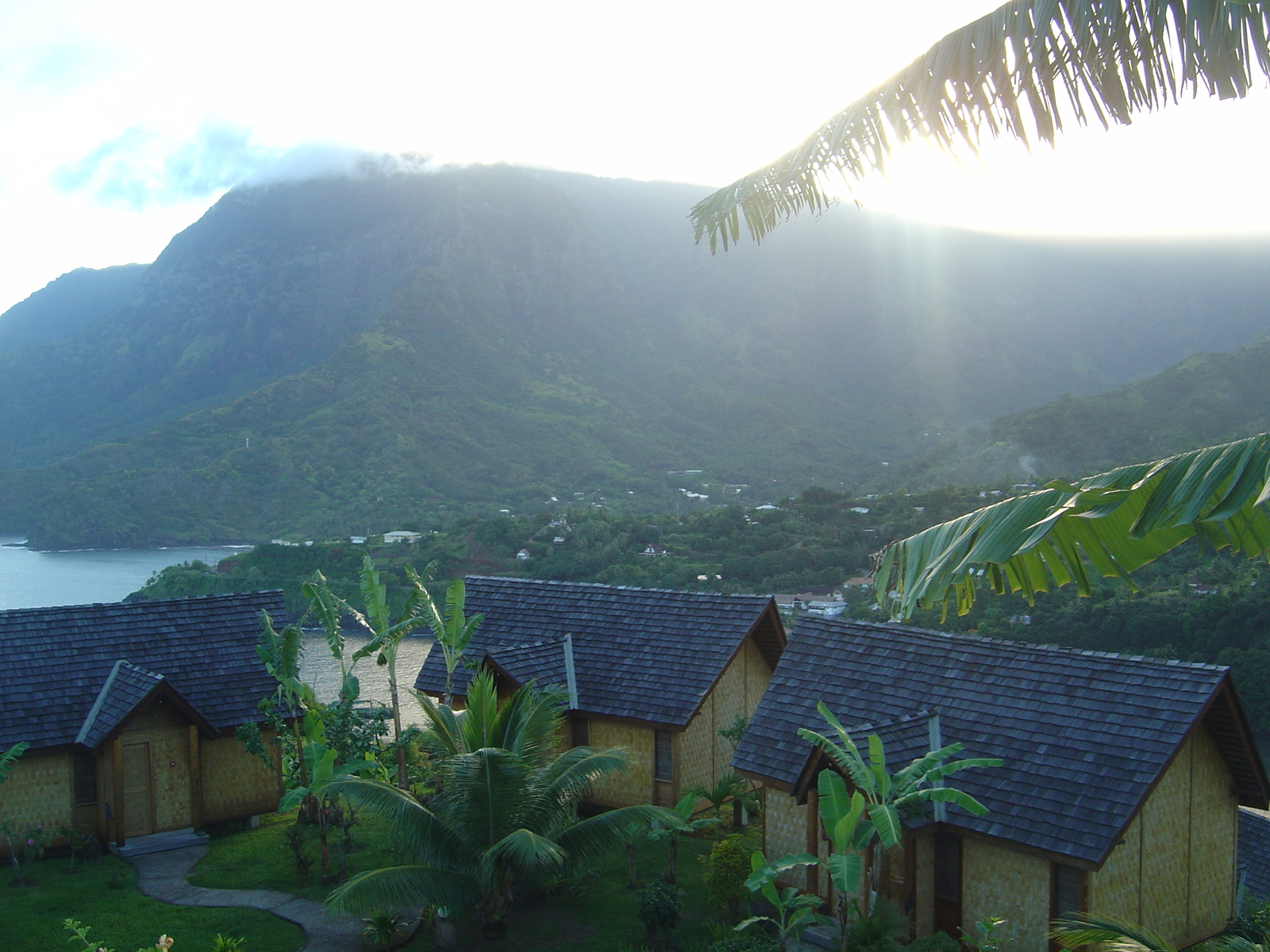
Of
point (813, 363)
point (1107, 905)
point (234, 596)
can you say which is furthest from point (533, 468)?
point (1107, 905)

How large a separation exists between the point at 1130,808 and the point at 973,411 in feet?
311

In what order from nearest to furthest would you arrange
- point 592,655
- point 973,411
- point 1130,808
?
point 1130,808
point 592,655
point 973,411

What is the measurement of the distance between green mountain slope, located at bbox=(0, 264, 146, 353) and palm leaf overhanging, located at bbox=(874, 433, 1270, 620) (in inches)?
5757

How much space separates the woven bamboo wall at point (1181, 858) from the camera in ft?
33.3

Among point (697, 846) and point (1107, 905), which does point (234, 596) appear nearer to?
point (697, 846)

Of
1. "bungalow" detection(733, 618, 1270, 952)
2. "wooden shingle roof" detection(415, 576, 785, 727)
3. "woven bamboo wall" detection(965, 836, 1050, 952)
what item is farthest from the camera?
"wooden shingle roof" detection(415, 576, 785, 727)

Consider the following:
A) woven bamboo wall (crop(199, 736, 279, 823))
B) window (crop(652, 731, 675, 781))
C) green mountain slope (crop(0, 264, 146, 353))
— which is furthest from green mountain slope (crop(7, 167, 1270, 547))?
window (crop(652, 731, 675, 781))

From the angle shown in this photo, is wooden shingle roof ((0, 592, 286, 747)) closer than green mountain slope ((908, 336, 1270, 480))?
Yes

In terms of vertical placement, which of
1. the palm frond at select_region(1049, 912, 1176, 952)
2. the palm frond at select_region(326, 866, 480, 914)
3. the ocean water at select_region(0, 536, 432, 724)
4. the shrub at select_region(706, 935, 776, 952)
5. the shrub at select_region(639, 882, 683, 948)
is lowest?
the ocean water at select_region(0, 536, 432, 724)

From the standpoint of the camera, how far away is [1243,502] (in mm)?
3730

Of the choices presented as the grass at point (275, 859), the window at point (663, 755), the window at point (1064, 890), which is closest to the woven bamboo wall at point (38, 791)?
the grass at point (275, 859)

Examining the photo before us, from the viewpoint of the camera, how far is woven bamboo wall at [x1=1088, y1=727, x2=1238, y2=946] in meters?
10.1

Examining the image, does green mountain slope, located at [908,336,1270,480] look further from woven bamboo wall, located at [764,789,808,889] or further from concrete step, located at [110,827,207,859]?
concrete step, located at [110,827,207,859]

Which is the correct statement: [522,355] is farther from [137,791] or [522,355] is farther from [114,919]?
[114,919]
